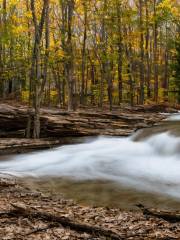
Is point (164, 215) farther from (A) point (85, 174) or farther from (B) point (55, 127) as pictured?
(B) point (55, 127)

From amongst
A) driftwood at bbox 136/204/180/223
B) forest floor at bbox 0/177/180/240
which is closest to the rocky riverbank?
forest floor at bbox 0/177/180/240

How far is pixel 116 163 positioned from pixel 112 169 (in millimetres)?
938

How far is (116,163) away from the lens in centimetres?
1240

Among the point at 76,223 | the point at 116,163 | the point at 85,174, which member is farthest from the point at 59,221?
the point at 116,163

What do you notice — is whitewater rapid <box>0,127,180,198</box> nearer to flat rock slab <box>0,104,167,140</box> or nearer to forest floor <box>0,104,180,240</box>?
flat rock slab <box>0,104,167,140</box>

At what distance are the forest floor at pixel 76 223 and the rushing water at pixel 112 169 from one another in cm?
90

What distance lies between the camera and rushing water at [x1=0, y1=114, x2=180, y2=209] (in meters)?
8.29

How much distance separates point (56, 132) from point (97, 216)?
10.5 metres

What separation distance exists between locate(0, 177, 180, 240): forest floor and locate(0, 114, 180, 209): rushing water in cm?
90

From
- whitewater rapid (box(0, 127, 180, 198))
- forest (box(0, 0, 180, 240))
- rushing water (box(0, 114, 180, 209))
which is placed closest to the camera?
forest (box(0, 0, 180, 240))

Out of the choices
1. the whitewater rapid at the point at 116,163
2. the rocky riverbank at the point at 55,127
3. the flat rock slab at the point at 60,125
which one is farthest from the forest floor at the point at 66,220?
the flat rock slab at the point at 60,125

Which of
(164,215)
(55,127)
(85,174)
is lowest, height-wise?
(85,174)

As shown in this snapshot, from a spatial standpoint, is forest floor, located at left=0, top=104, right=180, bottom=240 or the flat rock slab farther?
the flat rock slab

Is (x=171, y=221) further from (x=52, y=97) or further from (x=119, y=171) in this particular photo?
(x=52, y=97)
